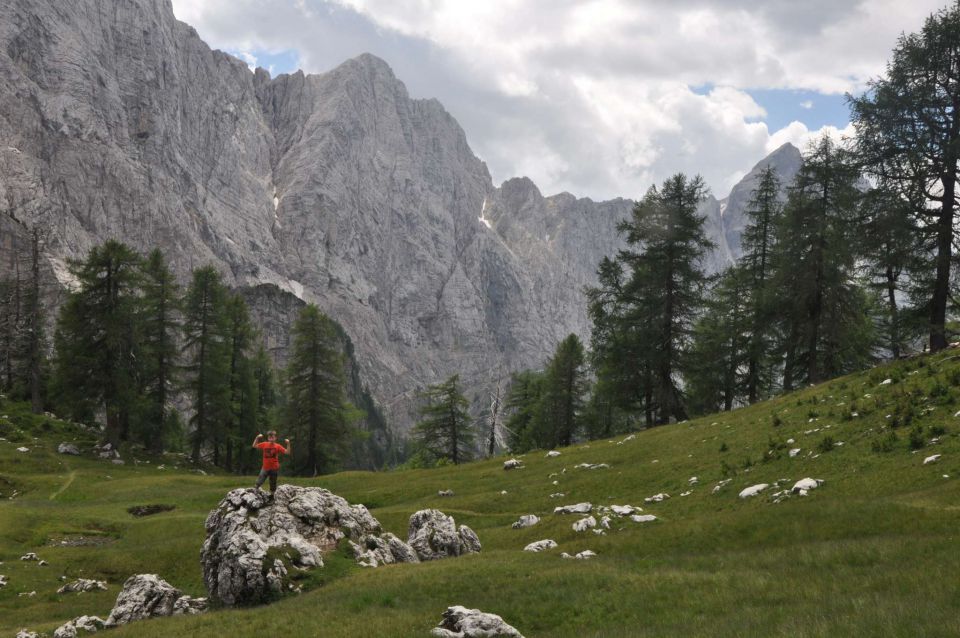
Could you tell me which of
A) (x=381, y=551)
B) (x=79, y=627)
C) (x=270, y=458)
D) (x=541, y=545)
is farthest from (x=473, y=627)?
(x=270, y=458)

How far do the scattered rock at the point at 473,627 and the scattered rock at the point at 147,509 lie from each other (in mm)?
29210

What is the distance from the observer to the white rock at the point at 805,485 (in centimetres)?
1892

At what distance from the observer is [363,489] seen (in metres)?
40.6

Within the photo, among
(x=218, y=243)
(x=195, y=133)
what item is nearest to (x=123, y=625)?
(x=218, y=243)

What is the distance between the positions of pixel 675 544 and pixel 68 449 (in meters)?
48.1

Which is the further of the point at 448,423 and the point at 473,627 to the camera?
the point at 448,423

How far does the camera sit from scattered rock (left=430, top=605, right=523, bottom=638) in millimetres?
11734

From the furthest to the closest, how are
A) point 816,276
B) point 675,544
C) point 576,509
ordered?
point 816,276, point 576,509, point 675,544

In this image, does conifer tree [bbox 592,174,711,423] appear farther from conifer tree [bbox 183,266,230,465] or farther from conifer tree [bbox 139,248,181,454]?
conifer tree [bbox 139,248,181,454]

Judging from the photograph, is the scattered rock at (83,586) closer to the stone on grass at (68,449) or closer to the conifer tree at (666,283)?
the stone on grass at (68,449)

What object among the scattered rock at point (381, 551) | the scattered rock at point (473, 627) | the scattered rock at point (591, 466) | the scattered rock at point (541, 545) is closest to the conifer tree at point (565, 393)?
the scattered rock at point (591, 466)

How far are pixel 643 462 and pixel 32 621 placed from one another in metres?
26.4

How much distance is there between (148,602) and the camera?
58.7 feet

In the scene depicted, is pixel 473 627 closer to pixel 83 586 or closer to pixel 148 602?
pixel 148 602
